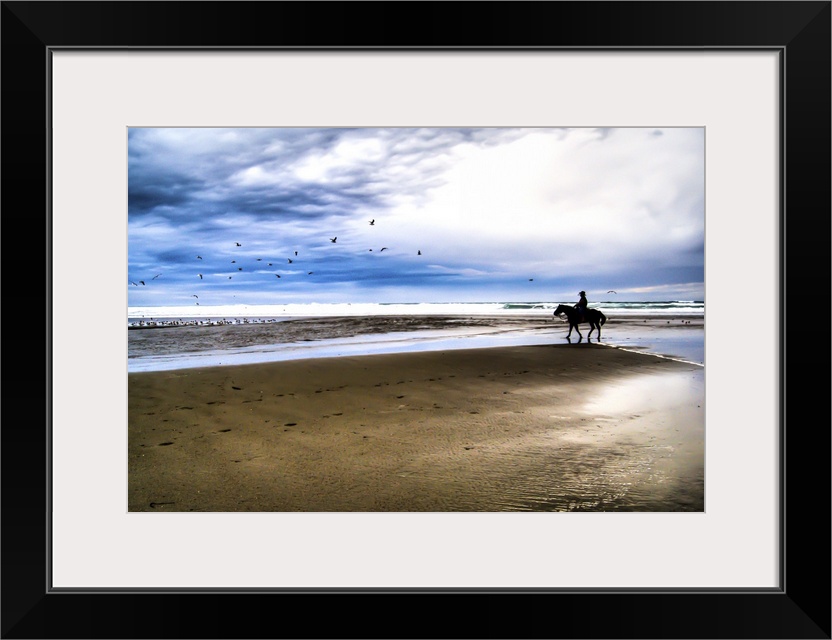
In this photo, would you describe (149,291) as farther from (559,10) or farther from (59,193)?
(559,10)

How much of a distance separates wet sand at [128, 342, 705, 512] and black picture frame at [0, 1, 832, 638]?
0.34 meters

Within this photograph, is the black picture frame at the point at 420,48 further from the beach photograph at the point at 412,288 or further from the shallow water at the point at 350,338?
the shallow water at the point at 350,338

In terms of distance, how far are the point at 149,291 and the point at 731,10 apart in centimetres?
305

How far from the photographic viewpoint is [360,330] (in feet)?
20.9

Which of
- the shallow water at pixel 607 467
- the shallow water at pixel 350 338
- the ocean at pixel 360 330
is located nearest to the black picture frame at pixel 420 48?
the shallow water at pixel 607 467

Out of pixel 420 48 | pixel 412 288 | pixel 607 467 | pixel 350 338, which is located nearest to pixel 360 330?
pixel 350 338

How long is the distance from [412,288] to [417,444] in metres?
1.37

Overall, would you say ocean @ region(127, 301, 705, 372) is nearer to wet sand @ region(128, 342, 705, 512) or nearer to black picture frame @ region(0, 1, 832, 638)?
wet sand @ region(128, 342, 705, 512)

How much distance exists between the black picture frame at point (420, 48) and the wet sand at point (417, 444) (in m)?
0.34

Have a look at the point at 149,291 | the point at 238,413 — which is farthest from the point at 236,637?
the point at 149,291

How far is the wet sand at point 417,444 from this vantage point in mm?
1872

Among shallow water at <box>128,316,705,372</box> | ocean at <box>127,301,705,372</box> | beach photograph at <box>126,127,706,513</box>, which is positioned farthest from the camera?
shallow water at <box>128,316,705,372</box>

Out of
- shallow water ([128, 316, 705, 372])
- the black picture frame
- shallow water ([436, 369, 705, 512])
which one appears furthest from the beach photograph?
the black picture frame

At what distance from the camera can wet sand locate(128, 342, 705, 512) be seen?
1.87m
